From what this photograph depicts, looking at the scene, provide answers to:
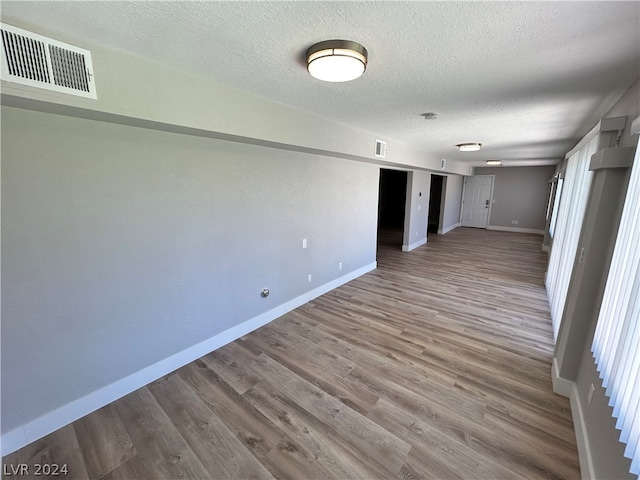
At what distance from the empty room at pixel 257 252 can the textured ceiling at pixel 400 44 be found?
0.05 ft

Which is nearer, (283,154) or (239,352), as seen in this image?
(239,352)

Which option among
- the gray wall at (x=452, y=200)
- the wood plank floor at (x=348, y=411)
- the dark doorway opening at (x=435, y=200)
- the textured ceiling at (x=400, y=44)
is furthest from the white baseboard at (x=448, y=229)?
the textured ceiling at (x=400, y=44)

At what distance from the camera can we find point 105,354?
2033mm

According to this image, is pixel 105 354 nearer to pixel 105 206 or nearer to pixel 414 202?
pixel 105 206

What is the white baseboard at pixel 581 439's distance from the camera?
150 centimetres

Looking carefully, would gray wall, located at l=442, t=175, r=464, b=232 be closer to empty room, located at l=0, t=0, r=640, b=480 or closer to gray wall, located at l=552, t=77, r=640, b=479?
empty room, located at l=0, t=0, r=640, b=480

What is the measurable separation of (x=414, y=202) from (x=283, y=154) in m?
4.51

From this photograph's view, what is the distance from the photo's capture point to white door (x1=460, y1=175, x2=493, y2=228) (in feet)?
33.4

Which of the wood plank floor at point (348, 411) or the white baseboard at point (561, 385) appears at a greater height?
the white baseboard at point (561, 385)

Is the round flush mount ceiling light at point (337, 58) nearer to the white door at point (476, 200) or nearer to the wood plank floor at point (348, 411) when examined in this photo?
the wood plank floor at point (348, 411)

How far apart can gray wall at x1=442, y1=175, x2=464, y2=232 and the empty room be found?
6.20 metres

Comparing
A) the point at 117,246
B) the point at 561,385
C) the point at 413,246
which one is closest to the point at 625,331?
the point at 561,385

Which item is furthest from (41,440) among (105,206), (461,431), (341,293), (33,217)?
(341,293)

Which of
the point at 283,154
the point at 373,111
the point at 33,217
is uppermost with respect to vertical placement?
the point at 373,111
